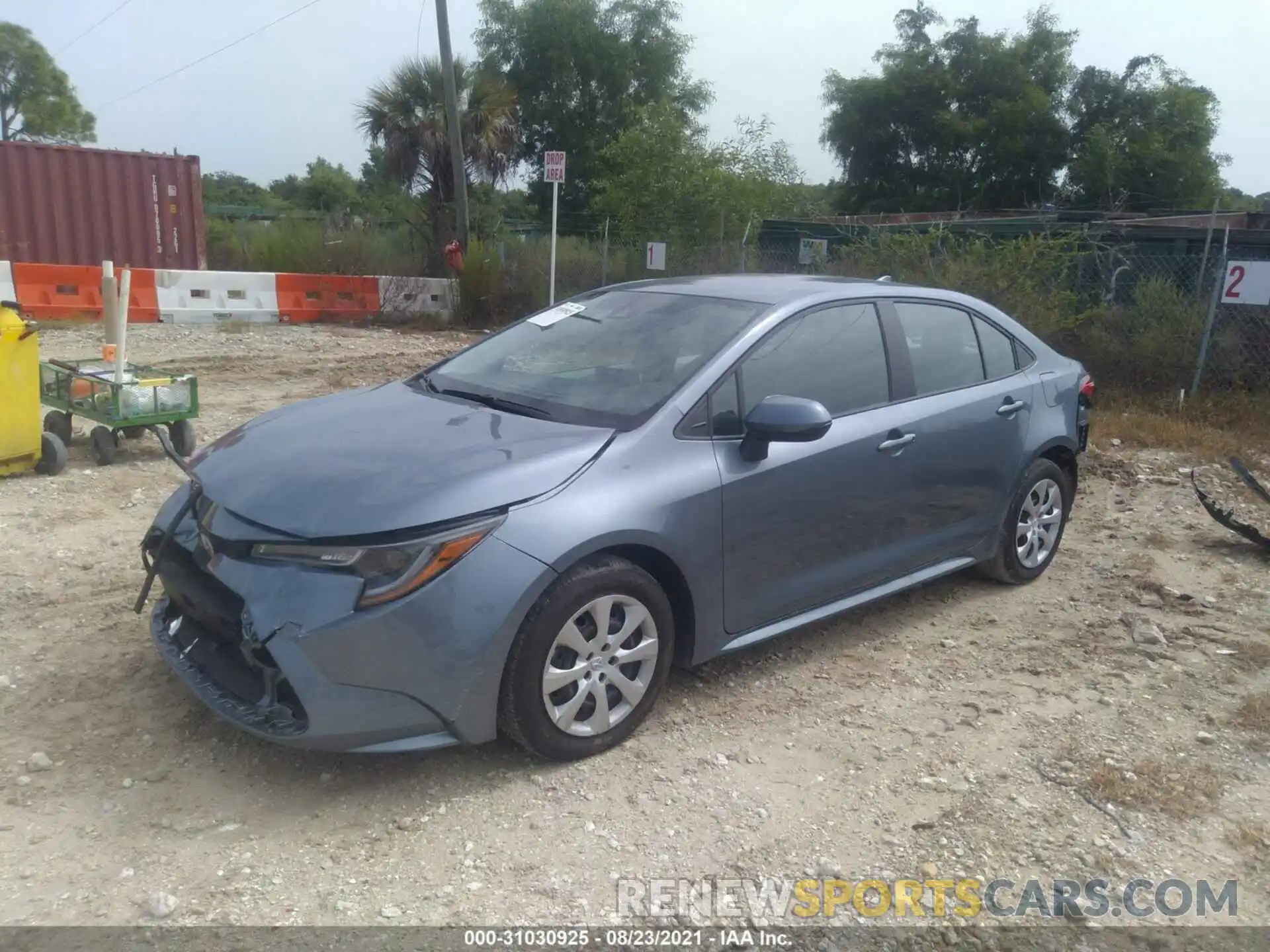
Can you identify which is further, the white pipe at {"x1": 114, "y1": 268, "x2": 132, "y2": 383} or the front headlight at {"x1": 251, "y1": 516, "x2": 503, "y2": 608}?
the white pipe at {"x1": 114, "y1": 268, "x2": 132, "y2": 383}

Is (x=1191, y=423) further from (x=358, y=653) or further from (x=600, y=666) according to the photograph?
(x=358, y=653)

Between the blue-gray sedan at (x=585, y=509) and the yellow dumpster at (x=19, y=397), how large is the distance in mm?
3086

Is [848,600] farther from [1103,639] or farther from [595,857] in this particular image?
[595,857]

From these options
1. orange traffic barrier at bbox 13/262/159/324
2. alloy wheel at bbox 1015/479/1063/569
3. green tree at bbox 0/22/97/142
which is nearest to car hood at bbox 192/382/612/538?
alloy wheel at bbox 1015/479/1063/569

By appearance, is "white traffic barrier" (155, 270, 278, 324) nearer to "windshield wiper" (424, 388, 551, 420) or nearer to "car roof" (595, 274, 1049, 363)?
"car roof" (595, 274, 1049, 363)

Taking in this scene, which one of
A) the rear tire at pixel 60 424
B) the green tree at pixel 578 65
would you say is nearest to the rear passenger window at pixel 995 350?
the rear tire at pixel 60 424

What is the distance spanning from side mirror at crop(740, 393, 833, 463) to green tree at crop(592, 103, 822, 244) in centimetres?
1203

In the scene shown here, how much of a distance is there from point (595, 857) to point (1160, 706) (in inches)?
96.8

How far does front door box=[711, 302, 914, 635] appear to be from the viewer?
3.95m

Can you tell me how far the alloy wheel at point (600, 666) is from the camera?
11.3 feet

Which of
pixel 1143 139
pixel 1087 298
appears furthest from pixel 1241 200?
pixel 1087 298

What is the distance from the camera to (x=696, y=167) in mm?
16438

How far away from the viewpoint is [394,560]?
3178 millimetres

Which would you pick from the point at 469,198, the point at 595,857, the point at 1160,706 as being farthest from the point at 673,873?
the point at 469,198
